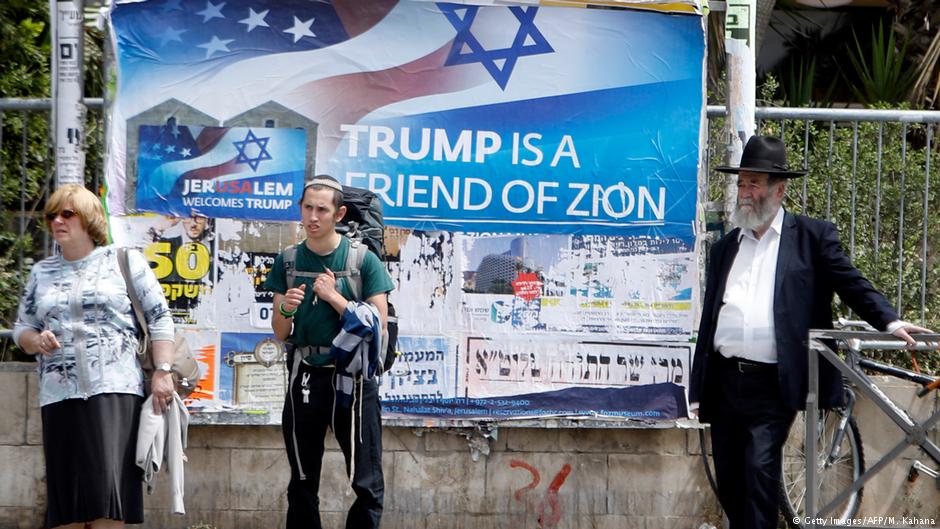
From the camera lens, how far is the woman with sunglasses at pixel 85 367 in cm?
496

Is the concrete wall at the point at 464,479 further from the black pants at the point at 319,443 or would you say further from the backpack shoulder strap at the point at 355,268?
the backpack shoulder strap at the point at 355,268

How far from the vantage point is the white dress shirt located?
16.5ft

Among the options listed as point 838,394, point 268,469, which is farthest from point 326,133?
point 838,394

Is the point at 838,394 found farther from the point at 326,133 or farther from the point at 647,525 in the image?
the point at 326,133

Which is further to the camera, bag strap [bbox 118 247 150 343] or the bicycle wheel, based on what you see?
the bicycle wheel

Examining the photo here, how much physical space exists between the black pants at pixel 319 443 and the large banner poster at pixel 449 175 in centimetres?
115

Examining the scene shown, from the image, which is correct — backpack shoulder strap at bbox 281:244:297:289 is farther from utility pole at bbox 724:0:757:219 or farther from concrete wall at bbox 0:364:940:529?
utility pole at bbox 724:0:757:219

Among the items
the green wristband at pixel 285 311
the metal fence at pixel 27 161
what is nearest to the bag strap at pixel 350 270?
the green wristband at pixel 285 311

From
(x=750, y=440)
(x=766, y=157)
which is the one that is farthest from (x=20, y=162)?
(x=750, y=440)

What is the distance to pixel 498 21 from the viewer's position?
6508 mm

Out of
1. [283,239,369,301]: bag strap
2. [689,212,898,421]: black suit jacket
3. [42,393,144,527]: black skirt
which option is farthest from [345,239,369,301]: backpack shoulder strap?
[689,212,898,421]: black suit jacket

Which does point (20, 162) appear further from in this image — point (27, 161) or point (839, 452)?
point (839, 452)

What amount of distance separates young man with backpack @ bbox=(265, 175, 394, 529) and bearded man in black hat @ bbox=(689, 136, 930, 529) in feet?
4.73

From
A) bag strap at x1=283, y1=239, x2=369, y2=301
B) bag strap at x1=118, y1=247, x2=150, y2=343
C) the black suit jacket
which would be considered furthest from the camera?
bag strap at x1=283, y1=239, x2=369, y2=301
